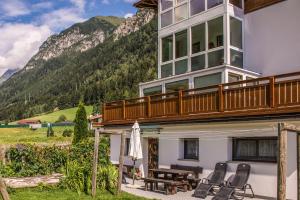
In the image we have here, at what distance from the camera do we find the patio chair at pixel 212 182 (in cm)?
1486

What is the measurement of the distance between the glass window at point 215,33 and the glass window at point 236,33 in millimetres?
518

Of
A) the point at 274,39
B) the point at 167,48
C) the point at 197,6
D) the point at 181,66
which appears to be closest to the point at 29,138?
the point at 167,48

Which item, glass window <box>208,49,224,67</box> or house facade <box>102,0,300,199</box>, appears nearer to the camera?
house facade <box>102,0,300,199</box>

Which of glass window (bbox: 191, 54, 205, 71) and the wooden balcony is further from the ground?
glass window (bbox: 191, 54, 205, 71)

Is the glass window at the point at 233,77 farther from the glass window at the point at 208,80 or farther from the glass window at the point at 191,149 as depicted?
the glass window at the point at 191,149

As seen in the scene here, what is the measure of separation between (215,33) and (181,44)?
8.42ft

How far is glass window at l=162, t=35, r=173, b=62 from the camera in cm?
2258

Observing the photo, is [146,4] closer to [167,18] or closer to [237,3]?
[167,18]

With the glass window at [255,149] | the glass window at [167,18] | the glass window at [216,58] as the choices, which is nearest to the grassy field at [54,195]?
the glass window at [255,149]

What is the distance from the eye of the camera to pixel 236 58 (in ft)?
63.4

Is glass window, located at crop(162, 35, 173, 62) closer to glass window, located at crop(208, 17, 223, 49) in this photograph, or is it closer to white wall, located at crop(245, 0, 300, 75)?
glass window, located at crop(208, 17, 223, 49)

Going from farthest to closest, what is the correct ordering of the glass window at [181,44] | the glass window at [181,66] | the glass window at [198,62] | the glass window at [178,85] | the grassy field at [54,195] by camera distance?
the glass window at [181,44] → the glass window at [181,66] → the glass window at [178,85] → the glass window at [198,62] → the grassy field at [54,195]

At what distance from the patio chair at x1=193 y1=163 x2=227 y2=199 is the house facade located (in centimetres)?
41

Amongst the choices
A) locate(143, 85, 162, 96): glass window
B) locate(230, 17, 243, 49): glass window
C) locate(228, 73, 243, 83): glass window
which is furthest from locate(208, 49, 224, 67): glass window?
locate(143, 85, 162, 96): glass window
